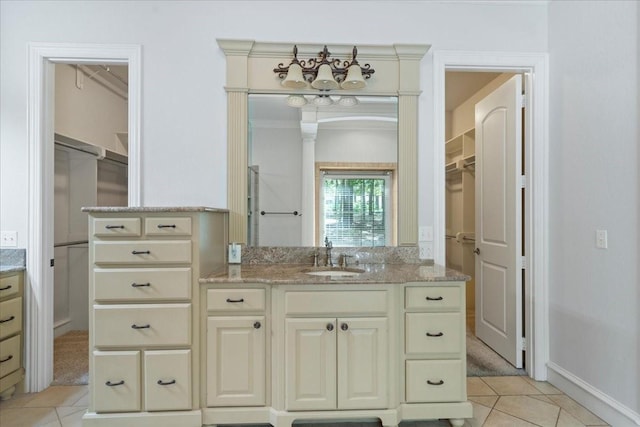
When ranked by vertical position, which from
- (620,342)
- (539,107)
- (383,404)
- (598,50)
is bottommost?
(383,404)

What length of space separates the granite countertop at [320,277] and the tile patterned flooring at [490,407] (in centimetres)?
88

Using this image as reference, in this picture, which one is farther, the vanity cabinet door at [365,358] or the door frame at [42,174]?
the door frame at [42,174]

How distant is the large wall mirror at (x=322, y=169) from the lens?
2555 millimetres

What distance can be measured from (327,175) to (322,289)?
37.8 inches

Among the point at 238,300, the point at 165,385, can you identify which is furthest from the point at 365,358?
the point at 165,385

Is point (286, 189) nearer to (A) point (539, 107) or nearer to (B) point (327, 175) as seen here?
(B) point (327, 175)

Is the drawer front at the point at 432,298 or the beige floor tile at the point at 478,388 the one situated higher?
the drawer front at the point at 432,298

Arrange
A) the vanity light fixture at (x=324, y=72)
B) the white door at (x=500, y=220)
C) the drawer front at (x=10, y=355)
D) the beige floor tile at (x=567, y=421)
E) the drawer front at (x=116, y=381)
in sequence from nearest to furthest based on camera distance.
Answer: the drawer front at (x=116, y=381)
the beige floor tile at (x=567, y=421)
the drawer front at (x=10, y=355)
the vanity light fixture at (x=324, y=72)
the white door at (x=500, y=220)

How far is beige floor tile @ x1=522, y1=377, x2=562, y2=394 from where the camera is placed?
8.04 feet

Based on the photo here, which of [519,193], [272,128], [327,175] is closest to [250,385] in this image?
[327,175]

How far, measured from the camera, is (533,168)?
8.63 ft

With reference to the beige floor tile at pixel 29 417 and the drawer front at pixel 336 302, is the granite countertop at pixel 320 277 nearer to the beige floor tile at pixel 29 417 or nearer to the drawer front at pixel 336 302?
the drawer front at pixel 336 302

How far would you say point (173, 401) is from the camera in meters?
1.94

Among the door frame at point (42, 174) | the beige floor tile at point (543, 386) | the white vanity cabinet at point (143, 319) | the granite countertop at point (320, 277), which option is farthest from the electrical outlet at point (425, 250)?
the door frame at point (42, 174)
